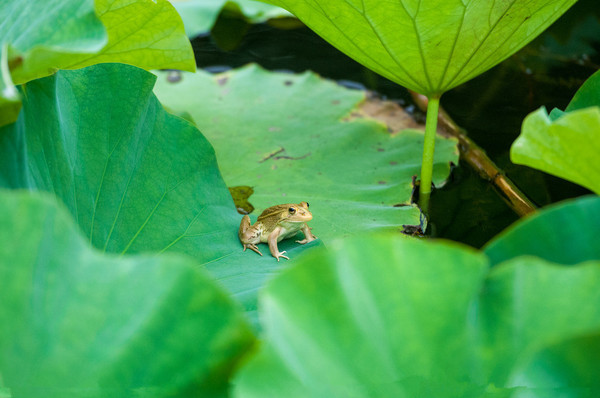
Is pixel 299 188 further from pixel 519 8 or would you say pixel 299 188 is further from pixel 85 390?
pixel 85 390

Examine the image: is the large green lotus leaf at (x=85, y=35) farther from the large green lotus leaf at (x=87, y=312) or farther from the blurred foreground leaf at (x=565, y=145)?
the blurred foreground leaf at (x=565, y=145)

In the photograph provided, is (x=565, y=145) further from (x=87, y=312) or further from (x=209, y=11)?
(x=209, y=11)

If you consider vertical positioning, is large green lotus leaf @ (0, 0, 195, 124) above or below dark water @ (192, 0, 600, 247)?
above

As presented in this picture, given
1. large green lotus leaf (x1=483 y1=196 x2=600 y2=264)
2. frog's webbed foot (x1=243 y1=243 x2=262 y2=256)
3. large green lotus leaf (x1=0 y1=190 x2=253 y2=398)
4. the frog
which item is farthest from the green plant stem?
large green lotus leaf (x1=0 y1=190 x2=253 y2=398)

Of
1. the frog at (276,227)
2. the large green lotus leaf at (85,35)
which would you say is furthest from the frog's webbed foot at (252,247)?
the large green lotus leaf at (85,35)

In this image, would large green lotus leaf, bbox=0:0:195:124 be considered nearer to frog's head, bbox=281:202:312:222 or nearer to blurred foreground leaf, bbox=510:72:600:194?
frog's head, bbox=281:202:312:222

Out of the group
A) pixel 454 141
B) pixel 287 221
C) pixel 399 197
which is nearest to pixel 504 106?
pixel 454 141
